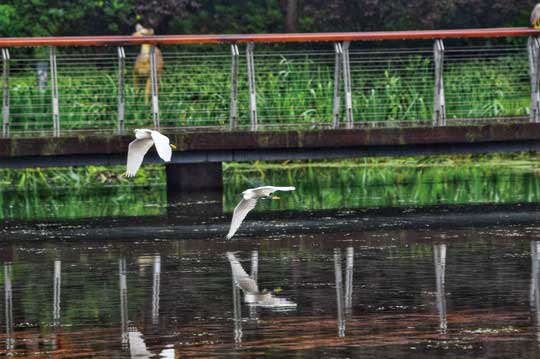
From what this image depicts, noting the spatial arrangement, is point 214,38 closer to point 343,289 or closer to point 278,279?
point 278,279

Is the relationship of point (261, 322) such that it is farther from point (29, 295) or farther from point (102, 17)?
point (102, 17)

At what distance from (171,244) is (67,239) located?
4.63 ft

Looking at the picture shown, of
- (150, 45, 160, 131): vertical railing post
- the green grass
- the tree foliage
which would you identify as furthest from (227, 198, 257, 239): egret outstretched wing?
the tree foliage

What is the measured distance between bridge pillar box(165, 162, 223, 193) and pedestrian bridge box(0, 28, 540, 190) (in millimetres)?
14

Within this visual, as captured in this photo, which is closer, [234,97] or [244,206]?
[244,206]

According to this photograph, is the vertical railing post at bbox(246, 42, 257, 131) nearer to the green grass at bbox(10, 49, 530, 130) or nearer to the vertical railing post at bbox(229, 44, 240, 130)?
the vertical railing post at bbox(229, 44, 240, 130)

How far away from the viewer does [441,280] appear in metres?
13.7

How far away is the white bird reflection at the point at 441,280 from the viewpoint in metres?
11.3

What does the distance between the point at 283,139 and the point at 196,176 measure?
2075 millimetres

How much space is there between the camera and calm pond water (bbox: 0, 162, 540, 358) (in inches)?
421

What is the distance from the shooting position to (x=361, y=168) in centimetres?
3008

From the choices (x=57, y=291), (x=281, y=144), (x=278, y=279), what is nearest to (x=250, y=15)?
(x=281, y=144)

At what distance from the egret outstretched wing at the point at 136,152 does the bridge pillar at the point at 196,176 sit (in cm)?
761

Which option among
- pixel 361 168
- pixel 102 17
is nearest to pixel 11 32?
pixel 102 17
